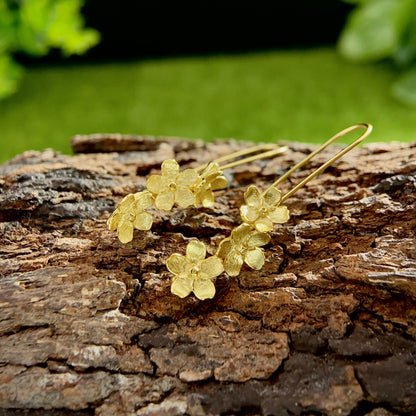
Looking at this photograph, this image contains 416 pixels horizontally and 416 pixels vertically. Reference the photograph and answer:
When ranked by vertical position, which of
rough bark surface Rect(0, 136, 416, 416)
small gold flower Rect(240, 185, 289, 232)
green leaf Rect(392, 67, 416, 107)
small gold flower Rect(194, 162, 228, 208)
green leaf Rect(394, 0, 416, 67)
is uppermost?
green leaf Rect(394, 0, 416, 67)

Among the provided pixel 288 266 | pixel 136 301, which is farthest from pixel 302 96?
pixel 136 301

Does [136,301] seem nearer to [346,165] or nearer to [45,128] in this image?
[346,165]

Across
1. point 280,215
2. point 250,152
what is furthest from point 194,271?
point 250,152

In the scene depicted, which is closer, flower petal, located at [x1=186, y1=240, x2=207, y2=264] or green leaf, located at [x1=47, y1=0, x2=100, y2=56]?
flower petal, located at [x1=186, y1=240, x2=207, y2=264]

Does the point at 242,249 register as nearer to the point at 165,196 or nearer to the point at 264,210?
the point at 264,210

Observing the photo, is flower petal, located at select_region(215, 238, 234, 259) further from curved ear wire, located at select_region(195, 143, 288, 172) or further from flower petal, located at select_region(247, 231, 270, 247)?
curved ear wire, located at select_region(195, 143, 288, 172)

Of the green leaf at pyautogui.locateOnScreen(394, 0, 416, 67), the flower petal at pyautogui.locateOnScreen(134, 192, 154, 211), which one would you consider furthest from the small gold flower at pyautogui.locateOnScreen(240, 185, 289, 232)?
the green leaf at pyautogui.locateOnScreen(394, 0, 416, 67)
